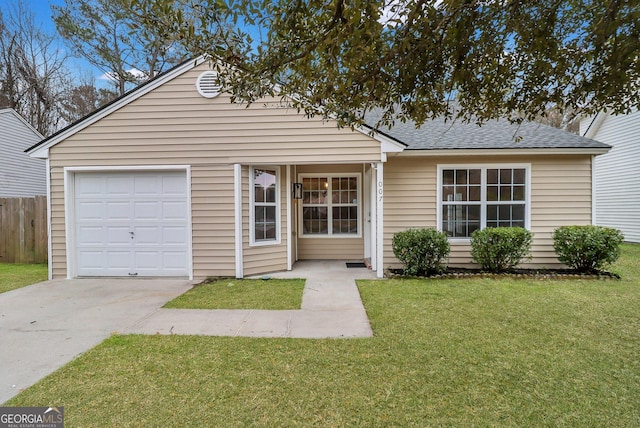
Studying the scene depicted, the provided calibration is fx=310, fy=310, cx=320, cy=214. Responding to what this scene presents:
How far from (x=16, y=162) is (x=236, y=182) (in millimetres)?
13030

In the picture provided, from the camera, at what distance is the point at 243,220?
663 cm

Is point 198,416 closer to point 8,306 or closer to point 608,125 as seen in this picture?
point 8,306

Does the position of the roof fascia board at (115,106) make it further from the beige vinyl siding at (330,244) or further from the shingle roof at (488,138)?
the shingle roof at (488,138)

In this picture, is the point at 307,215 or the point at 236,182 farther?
the point at 307,215

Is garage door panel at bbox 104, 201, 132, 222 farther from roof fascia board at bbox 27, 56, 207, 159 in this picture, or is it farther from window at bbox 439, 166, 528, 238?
window at bbox 439, 166, 528, 238

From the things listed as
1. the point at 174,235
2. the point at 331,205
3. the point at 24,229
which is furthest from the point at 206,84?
the point at 24,229

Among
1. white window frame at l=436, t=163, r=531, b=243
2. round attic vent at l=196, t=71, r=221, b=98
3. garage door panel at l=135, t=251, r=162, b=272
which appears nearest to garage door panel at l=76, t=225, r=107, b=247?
garage door panel at l=135, t=251, r=162, b=272

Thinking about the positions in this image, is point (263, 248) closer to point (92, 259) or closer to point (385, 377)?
point (92, 259)

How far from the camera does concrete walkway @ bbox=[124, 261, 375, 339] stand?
12.7ft

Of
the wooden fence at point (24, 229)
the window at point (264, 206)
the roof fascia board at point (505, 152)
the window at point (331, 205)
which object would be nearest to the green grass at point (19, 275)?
the wooden fence at point (24, 229)

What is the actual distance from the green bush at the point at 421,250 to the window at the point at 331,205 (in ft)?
7.29

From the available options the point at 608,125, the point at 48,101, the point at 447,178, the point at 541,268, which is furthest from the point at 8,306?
the point at 608,125

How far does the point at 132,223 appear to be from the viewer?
671 cm

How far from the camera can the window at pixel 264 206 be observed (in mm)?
6809
